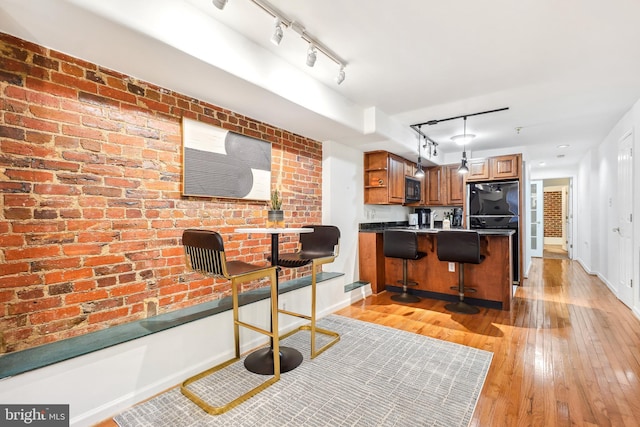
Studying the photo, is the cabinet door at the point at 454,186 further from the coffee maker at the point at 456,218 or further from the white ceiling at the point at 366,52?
the white ceiling at the point at 366,52

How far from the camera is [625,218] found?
373 centimetres

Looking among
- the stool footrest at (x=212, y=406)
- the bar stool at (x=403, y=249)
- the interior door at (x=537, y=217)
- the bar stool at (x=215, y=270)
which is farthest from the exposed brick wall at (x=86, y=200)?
the interior door at (x=537, y=217)

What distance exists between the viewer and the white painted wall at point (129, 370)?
4.86 ft

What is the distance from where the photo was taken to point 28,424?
146cm

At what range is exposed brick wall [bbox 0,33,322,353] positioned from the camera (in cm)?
161

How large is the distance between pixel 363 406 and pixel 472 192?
469 centimetres

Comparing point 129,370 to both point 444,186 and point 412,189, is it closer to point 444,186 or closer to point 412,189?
point 412,189

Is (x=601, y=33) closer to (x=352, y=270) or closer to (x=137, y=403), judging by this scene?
(x=352, y=270)

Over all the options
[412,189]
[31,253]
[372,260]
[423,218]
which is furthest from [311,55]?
[423,218]

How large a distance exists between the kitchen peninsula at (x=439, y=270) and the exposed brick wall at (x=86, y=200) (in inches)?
94.7

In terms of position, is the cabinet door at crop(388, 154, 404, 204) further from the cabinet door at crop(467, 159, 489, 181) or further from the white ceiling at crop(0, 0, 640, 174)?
the cabinet door at crop(467, 159, 489, 181)

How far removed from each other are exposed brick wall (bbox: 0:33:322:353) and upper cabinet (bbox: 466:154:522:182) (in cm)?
467

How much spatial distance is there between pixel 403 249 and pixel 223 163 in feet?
8.02

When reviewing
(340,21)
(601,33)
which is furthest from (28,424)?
(601,33)
